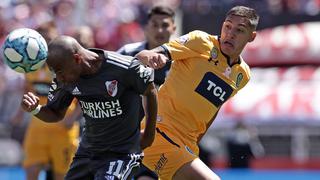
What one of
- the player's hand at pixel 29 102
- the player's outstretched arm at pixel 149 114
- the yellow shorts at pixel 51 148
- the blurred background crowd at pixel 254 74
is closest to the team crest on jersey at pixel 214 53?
the player's outstretched arm at pixel 149 114

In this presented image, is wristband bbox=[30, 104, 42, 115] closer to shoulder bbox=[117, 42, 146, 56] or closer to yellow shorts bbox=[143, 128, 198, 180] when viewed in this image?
yellow shorts bbox=[143, 128, 198, 180]

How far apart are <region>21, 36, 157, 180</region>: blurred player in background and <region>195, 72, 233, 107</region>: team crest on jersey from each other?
613mm

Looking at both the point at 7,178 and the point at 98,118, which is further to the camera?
the point at 7,178

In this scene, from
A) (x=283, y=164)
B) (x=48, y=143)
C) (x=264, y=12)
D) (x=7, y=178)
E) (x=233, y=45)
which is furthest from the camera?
(x=264, y=12)

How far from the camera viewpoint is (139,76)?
24.7 ft

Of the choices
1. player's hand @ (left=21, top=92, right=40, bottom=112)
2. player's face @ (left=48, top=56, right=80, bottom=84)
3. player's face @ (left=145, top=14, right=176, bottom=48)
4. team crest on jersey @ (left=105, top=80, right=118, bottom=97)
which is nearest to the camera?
player's face @ (left=48, top=56, right=80, bottom=84)

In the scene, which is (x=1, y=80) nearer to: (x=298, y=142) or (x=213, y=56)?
(x=298, y=142)

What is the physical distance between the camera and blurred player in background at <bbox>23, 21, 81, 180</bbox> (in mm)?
11344

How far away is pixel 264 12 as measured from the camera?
20.2m

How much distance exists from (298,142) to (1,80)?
6.25m

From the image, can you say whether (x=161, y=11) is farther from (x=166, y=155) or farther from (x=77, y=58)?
(x=77, y=58)

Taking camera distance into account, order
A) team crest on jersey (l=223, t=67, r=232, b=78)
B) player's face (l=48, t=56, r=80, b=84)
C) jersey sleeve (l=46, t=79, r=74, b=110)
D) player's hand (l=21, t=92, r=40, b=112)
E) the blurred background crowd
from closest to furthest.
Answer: player's face (l=48, t=56, r=80, b=84) → player's hand (l=21, t=92, r=40, b=112) → jersey sleeve (l=46, t=79, r=74, b=110) → team crest on jersey (l=223, t=67, r=232, b=78) → the blurred background crowd

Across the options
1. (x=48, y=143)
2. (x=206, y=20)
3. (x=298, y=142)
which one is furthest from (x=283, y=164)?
(x=48, y=143)

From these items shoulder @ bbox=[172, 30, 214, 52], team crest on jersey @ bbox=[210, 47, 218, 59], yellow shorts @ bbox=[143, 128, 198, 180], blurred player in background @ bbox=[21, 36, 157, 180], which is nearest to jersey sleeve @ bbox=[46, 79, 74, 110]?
blurred player in background @ bbox=[21, 36, 157, 180]
